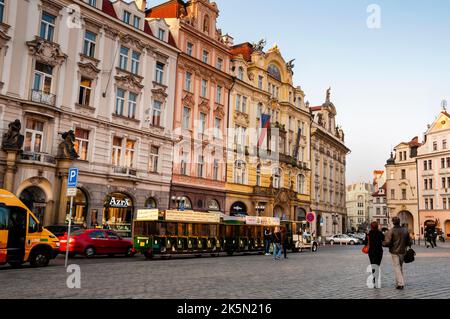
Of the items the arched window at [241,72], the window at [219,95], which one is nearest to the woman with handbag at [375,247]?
the window at [219,95]

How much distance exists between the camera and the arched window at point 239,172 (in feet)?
149

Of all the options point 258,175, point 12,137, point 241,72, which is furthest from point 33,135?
point 258,175

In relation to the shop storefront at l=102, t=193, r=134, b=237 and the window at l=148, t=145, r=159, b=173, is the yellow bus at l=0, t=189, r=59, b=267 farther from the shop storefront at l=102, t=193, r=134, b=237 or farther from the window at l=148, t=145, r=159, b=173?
the window at l=148, t=145, r=159, b=173

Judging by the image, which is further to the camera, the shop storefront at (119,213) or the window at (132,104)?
the window at (132,104)

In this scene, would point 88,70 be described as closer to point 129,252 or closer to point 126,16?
point 126,16

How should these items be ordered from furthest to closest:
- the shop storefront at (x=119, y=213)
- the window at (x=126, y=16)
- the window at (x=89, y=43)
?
the window at (x=126, y=16), the shop storefront at (x=119, y=213), the window at (x=89, y=43)

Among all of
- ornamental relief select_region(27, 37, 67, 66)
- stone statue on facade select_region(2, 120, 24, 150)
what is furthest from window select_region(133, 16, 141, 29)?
stone statue on facade select_region(2, 120, 24, 150)

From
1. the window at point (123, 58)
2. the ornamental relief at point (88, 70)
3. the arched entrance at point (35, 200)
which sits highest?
the window at point (123, 58)

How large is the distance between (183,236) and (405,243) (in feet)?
53.0

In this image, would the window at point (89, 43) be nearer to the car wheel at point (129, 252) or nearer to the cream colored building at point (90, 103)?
the cream colored building at point (90, 103)

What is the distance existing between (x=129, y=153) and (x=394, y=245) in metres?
25.3

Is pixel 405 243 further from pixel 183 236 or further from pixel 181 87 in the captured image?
pixel 181 87

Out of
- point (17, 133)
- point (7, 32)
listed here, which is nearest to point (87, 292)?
point (17, 133)
